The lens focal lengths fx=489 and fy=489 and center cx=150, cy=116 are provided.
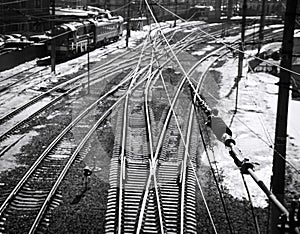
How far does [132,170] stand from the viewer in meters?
8.39

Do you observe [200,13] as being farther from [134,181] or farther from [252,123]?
[134,181]

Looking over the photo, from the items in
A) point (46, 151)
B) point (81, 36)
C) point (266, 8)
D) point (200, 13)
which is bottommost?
point (46, 151)

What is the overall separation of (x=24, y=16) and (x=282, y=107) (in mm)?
23281

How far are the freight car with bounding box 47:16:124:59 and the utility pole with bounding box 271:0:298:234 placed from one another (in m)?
15.2

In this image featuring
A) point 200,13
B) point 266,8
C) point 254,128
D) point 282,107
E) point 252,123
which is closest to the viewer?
point 282,107

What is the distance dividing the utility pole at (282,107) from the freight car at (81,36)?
49.8 feet

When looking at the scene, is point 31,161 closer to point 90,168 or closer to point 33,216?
point 90,168

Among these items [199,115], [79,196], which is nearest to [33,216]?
[79,196]

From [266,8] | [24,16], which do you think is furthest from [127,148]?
[266,8]

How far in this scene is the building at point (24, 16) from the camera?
87.6ft

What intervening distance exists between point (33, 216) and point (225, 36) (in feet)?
90.3

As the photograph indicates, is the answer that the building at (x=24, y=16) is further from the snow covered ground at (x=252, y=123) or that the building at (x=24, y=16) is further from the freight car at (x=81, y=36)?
the snow covered ground at (x=252, y=123)

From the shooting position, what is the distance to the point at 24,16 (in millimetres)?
25938

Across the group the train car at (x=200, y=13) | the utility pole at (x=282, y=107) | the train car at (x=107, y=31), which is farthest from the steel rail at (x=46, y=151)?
the train car at (x=200, y=13)
